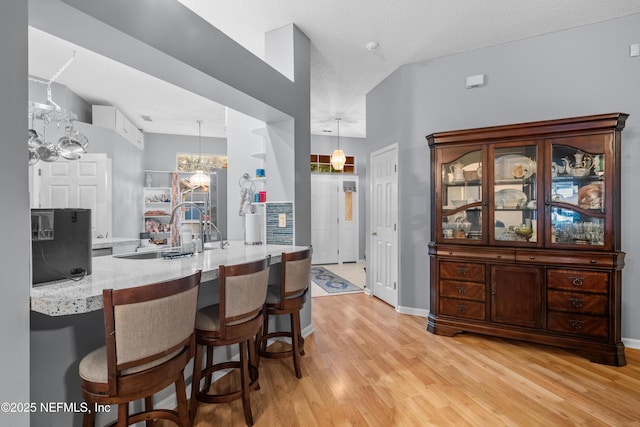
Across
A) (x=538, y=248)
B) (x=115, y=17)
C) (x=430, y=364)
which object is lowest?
(x=430, y=364)

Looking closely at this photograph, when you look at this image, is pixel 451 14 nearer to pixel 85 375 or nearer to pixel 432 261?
pixel 432 261

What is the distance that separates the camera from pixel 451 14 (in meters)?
3.07

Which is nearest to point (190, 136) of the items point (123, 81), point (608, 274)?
point (123, 81)

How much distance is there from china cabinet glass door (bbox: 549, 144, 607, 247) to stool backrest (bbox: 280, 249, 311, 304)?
2315 millimetres

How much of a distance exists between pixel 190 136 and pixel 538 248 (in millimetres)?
7420

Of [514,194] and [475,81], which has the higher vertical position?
[475,81]

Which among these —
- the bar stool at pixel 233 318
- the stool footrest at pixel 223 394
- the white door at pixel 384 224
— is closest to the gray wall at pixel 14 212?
the bar stool at pixel 233 318

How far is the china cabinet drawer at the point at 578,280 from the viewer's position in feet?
9.08

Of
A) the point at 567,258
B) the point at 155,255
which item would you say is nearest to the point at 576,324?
the point at 567,258

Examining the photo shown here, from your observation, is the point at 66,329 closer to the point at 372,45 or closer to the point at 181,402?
the point at 181,402

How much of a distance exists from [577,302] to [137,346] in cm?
338

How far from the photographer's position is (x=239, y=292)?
5.98 feet

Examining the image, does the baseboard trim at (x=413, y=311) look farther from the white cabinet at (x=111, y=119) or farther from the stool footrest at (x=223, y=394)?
the white cabinet at (x=111, y=119)

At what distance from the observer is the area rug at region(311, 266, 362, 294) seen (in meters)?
5.31
